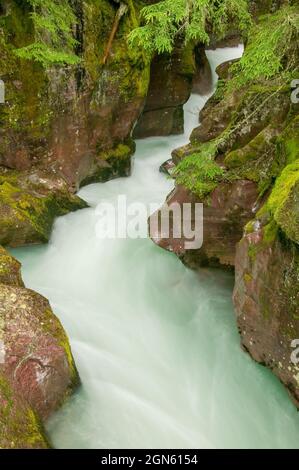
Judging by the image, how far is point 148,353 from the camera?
22.0 feet

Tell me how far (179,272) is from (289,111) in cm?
376

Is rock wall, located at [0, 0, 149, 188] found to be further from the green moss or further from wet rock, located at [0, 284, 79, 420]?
wet rock, located at [0, 284, 79, 420]

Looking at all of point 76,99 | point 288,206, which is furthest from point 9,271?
point 76,99

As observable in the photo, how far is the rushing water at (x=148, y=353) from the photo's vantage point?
17.7 ft

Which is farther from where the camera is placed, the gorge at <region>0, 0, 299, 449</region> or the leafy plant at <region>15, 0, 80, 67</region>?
the leafy plant at <region>15, 0, 80, 67</region>

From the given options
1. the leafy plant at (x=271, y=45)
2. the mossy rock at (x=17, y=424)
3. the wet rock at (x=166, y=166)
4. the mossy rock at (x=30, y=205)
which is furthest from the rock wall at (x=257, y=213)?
the wet rock at (x=166, y=166)

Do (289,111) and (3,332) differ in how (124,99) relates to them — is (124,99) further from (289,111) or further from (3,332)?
(3,332)

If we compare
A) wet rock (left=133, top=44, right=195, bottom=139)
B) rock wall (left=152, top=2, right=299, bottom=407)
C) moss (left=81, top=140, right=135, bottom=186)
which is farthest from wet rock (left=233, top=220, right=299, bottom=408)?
wet rock (left=133, top=44, right=195, bottom=139)

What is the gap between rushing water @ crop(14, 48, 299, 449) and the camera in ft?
17.7

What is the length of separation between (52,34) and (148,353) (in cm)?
721

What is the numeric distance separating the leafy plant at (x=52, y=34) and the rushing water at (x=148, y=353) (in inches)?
148

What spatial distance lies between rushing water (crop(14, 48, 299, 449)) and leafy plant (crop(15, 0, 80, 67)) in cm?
376
